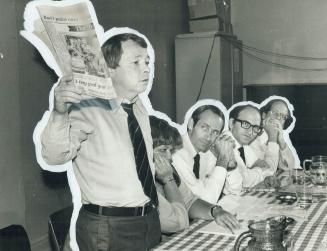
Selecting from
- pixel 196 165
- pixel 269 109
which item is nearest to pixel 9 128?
pixel 196 165

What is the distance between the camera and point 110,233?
1.87 m

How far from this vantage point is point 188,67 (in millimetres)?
4070

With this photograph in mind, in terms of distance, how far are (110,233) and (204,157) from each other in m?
0.93

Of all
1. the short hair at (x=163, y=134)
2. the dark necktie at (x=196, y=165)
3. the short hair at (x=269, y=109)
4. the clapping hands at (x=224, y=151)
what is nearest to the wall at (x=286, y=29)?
the short hair at (x=269, y=109)

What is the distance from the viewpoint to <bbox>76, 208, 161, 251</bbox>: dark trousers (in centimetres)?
187

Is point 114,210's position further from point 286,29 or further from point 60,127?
point 286,29

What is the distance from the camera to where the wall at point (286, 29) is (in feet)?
16.7

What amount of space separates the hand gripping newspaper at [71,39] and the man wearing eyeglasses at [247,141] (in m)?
1.44

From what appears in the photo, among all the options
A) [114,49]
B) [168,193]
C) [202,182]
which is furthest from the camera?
[202,182]

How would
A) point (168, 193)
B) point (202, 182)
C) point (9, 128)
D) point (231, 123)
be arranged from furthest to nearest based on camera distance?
point (231, 123), point (202, 182), point (9, 128), point (168, 193)

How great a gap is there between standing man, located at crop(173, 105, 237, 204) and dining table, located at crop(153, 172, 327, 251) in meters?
0.30

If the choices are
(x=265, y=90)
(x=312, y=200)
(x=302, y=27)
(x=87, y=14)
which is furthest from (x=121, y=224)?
(x=302, y=27)

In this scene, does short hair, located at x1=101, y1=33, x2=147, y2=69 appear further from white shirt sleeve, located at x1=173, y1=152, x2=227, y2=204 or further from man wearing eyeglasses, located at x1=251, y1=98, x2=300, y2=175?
man wearing eyeglasses, located at x1=251, y1=98, x2=300, y2=175

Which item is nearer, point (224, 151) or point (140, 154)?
point (140, 154)
